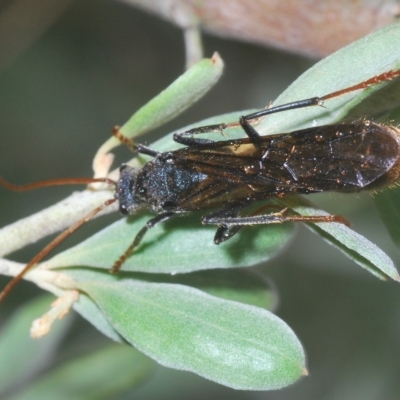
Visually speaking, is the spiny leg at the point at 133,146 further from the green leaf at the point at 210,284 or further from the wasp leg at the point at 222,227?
the green leaf at the point at 210,284

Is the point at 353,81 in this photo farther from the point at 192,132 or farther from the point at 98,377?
the point at 98,377

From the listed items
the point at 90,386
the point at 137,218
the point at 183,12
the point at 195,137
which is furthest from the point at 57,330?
the point at 183,12

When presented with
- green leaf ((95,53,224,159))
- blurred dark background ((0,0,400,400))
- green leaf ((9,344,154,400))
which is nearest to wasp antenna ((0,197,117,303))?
green leaf ((95,53,224,159))

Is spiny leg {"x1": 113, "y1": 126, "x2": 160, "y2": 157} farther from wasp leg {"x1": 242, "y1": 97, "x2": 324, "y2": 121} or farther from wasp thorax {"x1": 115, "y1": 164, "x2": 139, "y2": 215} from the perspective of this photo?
wasp leg {"x1": 242, "y1": 97, "x2": 324, "y2": 121}

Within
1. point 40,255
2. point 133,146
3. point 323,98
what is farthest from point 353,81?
point 40,255

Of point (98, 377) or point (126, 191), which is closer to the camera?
point (126, 191)

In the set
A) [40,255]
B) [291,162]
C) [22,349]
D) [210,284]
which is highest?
[40,255]

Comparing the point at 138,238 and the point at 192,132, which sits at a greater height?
the point at 192,132
